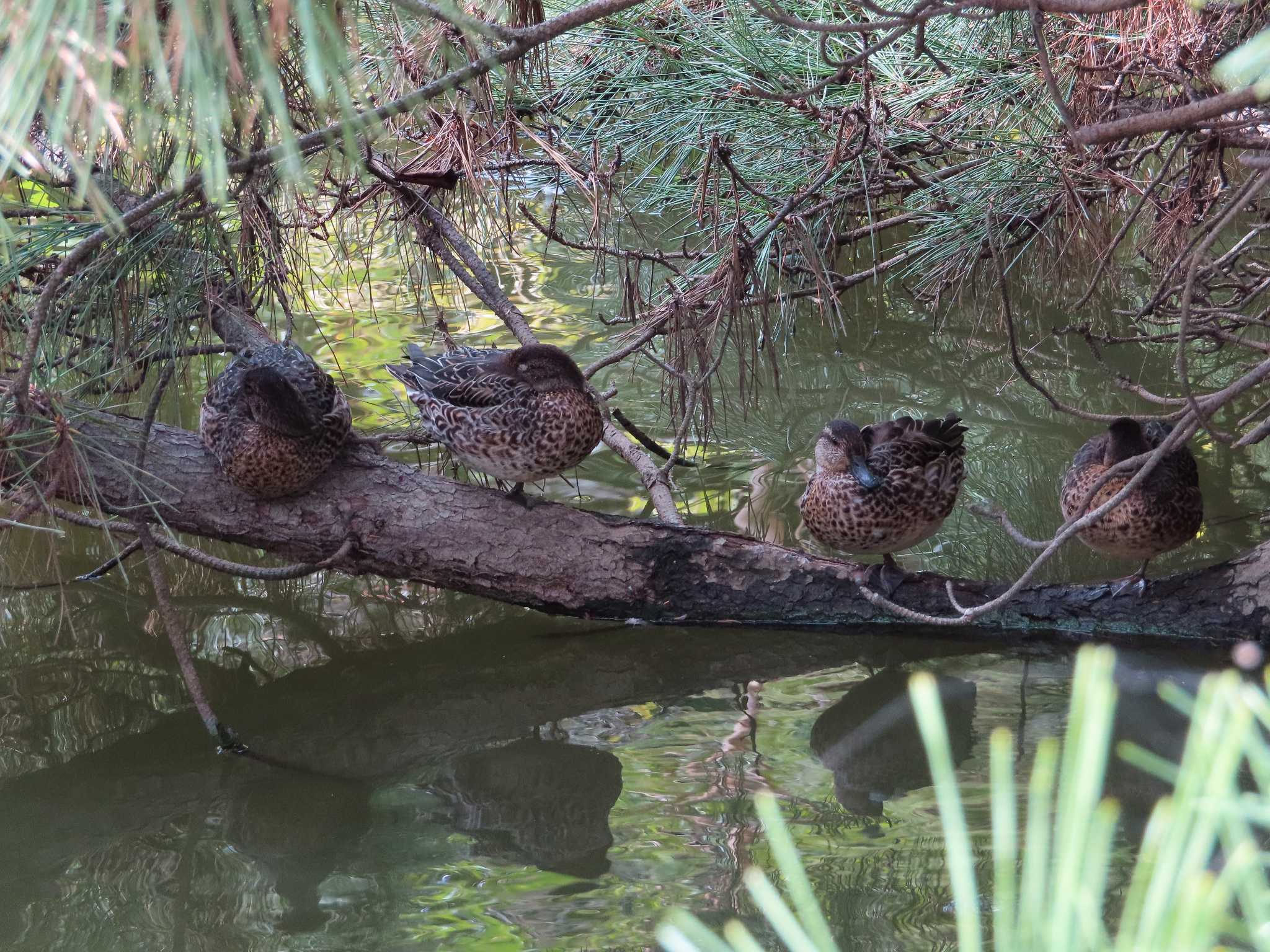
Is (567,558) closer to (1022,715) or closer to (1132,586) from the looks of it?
(1022,715)

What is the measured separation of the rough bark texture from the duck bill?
0.33m

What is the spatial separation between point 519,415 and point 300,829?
4.97ft

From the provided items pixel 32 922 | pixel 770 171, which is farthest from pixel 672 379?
pixel 32 922

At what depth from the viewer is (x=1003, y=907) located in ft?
A: 2.26

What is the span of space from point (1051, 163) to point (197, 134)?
3741 mm

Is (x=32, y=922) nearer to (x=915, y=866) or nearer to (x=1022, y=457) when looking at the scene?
(x=915, y=866)

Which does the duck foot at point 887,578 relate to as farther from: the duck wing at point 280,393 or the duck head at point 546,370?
the duck wing at point 280,393

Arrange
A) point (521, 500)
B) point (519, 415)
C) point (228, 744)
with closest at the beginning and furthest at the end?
point (228, 744), point (519, 415), point (521, 500)

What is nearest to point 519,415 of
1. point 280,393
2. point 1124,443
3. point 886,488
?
point 280,393

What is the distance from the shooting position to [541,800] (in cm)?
320

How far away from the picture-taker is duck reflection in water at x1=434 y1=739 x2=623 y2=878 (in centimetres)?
294

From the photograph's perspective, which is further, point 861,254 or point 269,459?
point 861,254

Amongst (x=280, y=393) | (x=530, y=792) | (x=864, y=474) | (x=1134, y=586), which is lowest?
(x=530, y=792)

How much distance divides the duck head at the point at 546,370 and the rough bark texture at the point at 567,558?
425 millimetres
